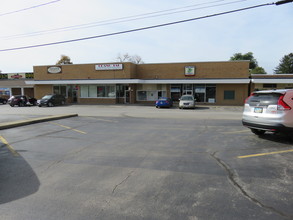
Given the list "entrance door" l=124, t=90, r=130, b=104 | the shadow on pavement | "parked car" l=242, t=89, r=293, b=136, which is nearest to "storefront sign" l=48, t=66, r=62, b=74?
"entrance door" l=124, t=90, r=130, b=104

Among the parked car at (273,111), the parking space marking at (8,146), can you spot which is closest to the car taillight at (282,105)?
the parked car at (273,111)

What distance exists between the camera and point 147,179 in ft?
14.1

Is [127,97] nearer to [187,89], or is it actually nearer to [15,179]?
[187,89]

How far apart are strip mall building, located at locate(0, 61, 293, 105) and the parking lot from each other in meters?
23.3

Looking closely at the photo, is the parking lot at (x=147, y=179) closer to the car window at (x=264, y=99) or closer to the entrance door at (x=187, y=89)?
the car window at (x=264, y=99)

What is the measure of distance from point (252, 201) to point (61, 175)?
3.69 m

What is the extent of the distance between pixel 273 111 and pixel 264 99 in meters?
0.57

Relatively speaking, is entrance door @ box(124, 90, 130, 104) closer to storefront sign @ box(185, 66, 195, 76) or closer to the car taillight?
storefront sign @ box(185, 66, 195, 76)

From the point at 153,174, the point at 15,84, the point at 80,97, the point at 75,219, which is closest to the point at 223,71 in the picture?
the point at 80,97

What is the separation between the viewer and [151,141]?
295 inches

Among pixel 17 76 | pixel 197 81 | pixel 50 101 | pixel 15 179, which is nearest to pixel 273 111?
pixel 15 179

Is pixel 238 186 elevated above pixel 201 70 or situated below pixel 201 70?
below

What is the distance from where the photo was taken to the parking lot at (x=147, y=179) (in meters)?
3.17

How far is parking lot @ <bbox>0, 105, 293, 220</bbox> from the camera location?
3.17 metres
